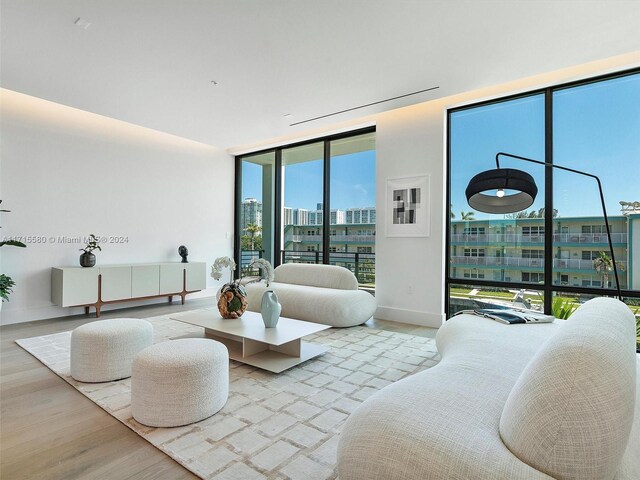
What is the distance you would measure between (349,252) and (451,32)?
335 centimetres

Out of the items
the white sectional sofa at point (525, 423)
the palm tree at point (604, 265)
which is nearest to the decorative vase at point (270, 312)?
the white sectional sofa at point (525, 423)

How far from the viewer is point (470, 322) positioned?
105 inches

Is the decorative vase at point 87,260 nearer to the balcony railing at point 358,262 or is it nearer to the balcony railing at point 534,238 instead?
the balcony railing at point 358,262

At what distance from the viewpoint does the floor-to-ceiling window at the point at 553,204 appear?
3455 millimetres

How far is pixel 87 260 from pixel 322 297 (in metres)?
3.16

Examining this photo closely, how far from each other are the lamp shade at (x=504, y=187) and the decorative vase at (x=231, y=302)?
2181 mm

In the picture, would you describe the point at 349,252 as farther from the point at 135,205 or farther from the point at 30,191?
the point at 30,191

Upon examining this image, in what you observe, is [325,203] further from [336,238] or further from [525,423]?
[525,423]

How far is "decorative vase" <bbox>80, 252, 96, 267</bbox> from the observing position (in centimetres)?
466

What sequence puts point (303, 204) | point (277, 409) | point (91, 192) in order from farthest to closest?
point (303, 204) → point (91, 192) → point (277, 409)

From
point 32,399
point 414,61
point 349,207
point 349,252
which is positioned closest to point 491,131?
point 414,61

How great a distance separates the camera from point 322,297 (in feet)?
14.1

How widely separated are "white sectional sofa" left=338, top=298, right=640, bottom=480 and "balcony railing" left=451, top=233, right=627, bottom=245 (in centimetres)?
270

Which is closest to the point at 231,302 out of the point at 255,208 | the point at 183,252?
the point at 183,252
